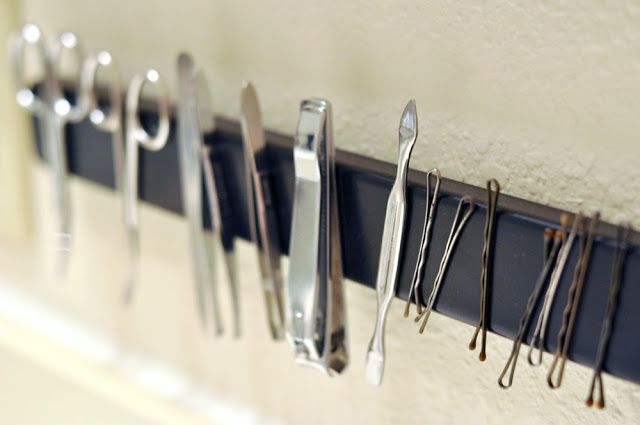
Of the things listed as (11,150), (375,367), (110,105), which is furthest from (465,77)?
(11,150)

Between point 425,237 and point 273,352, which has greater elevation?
point 425,237

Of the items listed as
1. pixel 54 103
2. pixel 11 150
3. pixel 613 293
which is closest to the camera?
pixel 613 293

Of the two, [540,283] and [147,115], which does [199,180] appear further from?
[540,283]

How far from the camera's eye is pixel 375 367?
0.32 meters

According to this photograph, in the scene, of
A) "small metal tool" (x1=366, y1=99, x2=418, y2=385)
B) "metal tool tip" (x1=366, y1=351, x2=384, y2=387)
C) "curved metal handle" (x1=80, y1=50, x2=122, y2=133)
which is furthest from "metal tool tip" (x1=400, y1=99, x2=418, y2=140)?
"curved metal handle" (x1=80, y1=50, x2=122, y2=133)

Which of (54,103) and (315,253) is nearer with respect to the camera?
(315,253)

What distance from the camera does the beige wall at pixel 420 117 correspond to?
0.92ft

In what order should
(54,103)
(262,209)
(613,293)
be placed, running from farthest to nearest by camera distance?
(54,103) < (262,209) < (613,293)

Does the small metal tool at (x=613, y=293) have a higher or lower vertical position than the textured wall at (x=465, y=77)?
lower

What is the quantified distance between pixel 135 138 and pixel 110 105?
4cm

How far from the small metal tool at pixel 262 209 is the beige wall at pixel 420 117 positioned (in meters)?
0.04

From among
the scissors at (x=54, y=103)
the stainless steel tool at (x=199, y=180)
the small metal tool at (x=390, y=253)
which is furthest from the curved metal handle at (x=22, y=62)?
the small metal tool at (x=390, y=253)

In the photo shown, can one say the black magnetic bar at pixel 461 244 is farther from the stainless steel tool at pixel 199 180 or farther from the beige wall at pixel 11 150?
the beige wall at pixel 11 150

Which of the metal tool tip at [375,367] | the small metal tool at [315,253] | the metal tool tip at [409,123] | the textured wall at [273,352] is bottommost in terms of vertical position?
the textured wall at [273,352]
